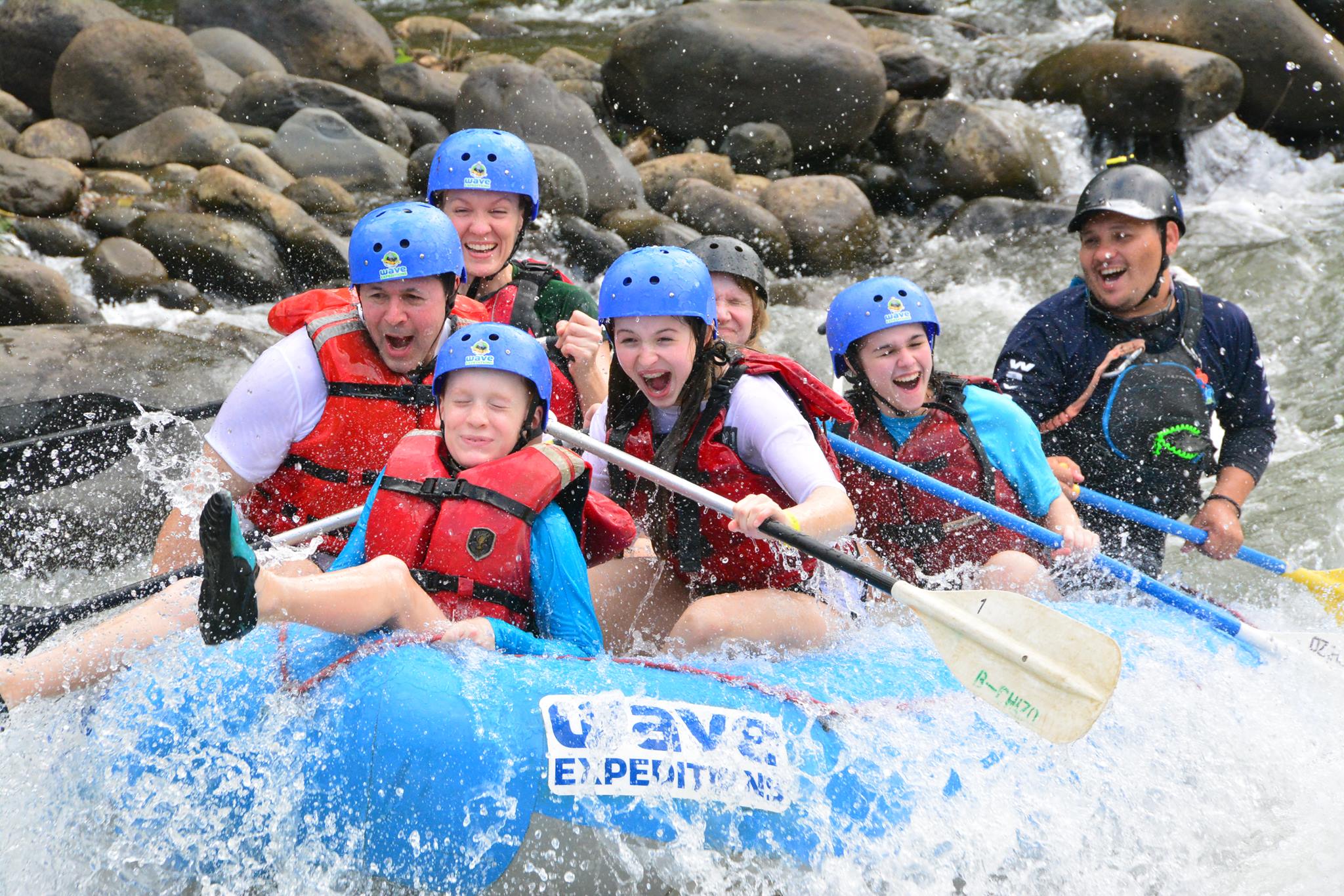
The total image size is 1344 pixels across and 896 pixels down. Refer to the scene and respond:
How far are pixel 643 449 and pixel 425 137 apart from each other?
777 centimetres

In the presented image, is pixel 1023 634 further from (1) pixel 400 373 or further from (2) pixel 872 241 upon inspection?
(2) pixel 872 241

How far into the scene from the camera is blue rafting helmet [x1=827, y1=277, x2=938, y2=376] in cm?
401

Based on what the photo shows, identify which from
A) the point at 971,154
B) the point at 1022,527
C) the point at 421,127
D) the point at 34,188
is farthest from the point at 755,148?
the point at 1022,527

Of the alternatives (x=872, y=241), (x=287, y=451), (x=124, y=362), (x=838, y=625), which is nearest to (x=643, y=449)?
(x=838, y=625)

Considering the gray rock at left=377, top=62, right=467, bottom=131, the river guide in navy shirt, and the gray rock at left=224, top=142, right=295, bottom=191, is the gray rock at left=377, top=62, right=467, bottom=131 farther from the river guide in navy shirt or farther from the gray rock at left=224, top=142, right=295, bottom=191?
the river guide in navy shirt

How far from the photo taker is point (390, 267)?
3680 mm

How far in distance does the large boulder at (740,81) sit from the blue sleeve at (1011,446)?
789 cm

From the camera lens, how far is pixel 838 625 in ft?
12.2

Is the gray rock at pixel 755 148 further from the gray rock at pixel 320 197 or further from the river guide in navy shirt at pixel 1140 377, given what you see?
the river guide in navy shirt at pixel 1140 377

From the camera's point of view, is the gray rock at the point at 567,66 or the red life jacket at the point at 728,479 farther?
the gray rock at the point at 567,66

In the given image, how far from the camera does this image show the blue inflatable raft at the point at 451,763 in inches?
109

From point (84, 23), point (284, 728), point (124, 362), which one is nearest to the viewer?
point (284, 728)

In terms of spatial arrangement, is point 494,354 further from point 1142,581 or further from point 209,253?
point 209,253

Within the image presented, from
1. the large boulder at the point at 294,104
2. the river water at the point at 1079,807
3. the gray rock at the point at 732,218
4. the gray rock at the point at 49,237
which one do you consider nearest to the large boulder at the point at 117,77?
the large boulder at the point at 294,104
